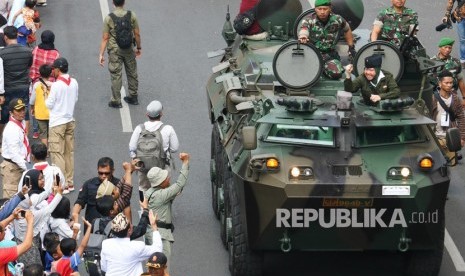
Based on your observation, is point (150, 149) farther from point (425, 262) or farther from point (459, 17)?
point (459, 17)

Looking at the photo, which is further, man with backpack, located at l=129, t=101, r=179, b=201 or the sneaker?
the sneaker

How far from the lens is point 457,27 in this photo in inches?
1093

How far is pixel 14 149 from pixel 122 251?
455 centimetres

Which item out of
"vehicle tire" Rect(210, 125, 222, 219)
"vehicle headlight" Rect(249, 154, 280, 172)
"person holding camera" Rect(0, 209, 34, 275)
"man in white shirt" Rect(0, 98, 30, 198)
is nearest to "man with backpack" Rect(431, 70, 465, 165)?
"vehicle tire" Rect(210, 125, 222, 219)

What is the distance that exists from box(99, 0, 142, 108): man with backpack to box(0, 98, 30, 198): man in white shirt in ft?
14.1

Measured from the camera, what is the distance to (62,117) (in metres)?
22.2

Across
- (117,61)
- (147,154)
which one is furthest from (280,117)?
(117,61)

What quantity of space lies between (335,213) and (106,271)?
9.79 ft

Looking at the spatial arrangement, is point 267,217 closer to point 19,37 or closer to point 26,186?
point 26,186

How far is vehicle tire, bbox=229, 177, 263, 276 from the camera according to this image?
1902 centimetres

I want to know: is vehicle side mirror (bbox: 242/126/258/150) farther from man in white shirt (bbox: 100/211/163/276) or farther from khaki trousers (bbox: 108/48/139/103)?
khaki trousers (bbox: 108/48/139/103)

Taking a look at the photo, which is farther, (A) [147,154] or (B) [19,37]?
(B) [19,37]

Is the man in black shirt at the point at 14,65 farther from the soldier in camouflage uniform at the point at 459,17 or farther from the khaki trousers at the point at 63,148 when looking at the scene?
the soldier in camouflage uniform at the point at 459,17

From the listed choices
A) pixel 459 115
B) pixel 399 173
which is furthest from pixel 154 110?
pixel 459 115
